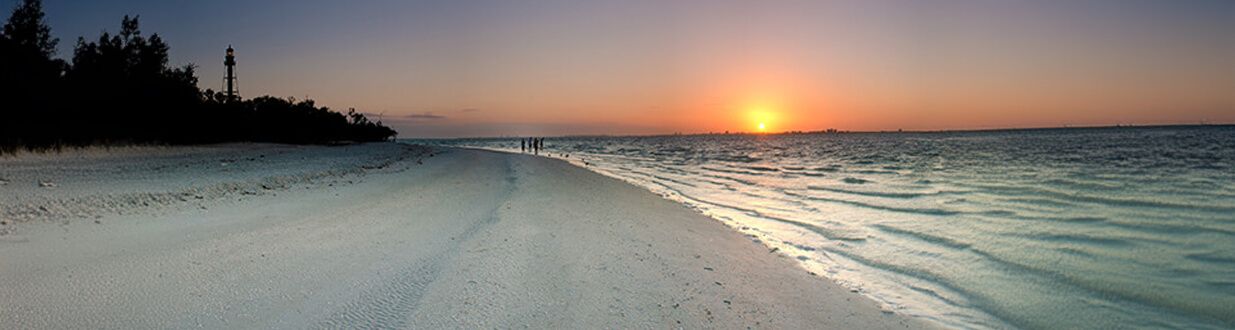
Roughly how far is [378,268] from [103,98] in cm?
3847

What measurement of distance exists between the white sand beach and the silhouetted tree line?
20.0 meters

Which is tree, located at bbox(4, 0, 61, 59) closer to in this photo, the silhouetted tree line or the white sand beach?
the silhouetted tree line

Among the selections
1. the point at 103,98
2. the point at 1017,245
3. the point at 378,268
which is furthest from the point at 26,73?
the point at 1017,245

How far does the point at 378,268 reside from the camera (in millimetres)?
5820

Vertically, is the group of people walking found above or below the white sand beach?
above

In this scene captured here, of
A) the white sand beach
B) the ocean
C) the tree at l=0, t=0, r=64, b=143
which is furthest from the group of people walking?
the white sand beach

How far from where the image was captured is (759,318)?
4934 millimetres

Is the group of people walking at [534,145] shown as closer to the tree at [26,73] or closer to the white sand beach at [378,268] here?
the tree at [26,73]

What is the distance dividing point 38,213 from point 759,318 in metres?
9.45

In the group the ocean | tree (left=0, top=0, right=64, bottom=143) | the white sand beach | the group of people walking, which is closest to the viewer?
the white sand beach

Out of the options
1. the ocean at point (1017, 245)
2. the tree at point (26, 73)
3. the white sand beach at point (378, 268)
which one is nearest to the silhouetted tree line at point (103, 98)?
the tree at point (26, 73)

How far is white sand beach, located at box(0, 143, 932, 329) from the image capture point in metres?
4.42

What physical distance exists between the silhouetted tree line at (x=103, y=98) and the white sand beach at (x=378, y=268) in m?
20.0

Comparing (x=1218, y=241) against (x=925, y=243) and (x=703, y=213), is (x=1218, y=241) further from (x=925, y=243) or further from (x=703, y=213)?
(x=703, y=213)
